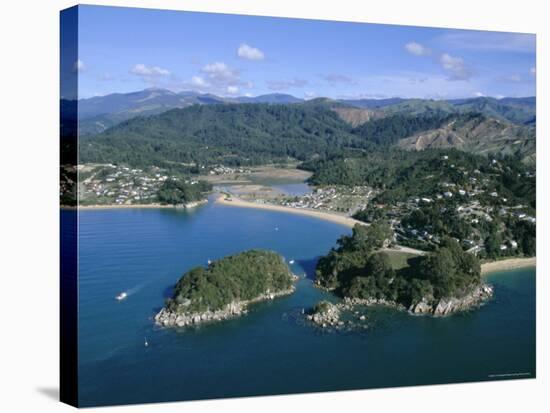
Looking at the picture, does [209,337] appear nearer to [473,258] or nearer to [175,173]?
[175,173]

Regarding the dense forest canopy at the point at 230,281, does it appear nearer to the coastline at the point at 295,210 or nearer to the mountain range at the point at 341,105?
the coastline at the point at 295,210

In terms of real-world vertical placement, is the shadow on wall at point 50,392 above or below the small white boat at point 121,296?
below

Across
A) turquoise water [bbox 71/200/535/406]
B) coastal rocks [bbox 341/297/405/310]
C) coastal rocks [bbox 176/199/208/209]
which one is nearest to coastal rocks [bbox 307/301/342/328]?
turquoise water [bbox 71/200/535/406]

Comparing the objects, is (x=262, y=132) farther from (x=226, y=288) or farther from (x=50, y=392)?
(x=50, y=392)

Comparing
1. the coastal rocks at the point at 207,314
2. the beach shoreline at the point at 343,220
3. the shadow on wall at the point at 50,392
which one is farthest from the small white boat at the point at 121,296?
the beach shoreline at the point at 343,220

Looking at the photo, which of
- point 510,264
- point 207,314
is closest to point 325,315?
point 207,314

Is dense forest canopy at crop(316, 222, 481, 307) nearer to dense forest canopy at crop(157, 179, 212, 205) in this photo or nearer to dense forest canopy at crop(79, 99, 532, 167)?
dense forest canopy at crop(79, 99, 532, 167)
